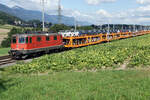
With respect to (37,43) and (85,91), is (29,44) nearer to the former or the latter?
(37,43)

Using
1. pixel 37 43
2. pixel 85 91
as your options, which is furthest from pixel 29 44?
pixel 85 91

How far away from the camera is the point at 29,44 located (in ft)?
70.4

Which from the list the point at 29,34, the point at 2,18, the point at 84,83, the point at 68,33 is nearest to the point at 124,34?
the point at 68,33

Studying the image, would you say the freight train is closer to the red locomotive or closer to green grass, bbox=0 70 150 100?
the red locomotive

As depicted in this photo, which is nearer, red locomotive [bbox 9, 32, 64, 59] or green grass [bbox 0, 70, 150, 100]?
green grass [bbox 0, 70, 150, 100]

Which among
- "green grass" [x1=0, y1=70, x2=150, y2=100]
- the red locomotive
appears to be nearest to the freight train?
the red locomotive

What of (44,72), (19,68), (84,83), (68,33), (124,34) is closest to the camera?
(84,83)

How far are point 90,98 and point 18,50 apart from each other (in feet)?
53.0

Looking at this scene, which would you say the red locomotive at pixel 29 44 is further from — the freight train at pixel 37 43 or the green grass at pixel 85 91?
the green grass at pixel 85 91

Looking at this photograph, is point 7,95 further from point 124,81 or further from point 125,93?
point 124,81

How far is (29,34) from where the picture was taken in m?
21.6

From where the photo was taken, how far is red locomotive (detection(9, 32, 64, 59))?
21.2 m

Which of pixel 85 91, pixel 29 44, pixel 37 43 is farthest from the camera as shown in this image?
pixel 37 43

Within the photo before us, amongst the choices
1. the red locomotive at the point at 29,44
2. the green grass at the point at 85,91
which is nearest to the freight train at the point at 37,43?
the red locomotive at the point at 29,44
